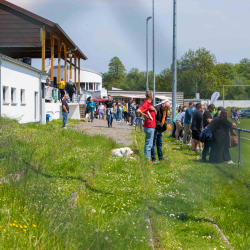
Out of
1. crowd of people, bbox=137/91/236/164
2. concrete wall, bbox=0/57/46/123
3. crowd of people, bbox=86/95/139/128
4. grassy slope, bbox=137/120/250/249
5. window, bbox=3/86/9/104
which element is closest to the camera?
grassy slope, bbox=137/120/250/249

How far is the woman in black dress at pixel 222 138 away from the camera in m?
9.88

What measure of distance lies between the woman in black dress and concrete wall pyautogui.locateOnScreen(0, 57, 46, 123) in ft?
32.7

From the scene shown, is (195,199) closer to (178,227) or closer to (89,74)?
(178,227)

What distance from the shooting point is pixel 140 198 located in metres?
5.64

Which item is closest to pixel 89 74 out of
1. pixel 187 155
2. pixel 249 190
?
pixel 187 155

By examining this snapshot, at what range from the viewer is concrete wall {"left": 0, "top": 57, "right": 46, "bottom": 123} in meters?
17.8

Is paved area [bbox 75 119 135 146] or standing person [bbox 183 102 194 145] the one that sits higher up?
standing person [bbox 183 102 194 145]

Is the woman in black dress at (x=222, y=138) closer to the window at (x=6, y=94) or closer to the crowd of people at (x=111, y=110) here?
the crowd of people at (x=111, y=110)

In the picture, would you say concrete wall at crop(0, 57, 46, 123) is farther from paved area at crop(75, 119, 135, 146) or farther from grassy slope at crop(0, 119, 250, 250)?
grassy slope at crop(0, 119, 250, 250)

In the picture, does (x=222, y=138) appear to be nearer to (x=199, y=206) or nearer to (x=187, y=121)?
(x=199, y=206)

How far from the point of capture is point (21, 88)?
65.7 ft

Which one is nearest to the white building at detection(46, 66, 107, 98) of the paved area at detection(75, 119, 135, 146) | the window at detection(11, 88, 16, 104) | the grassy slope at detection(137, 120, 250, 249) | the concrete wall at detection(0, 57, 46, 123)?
the concrete wall at detection(0, 57, 46, 123)

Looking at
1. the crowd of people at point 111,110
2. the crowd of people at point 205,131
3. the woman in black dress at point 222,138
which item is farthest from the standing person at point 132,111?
the woman in black dress at point 222,138

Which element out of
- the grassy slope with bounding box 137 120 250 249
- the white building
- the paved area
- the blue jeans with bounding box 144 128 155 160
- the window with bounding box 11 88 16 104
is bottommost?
the grassy slope with bounding box 137 120 250 249
